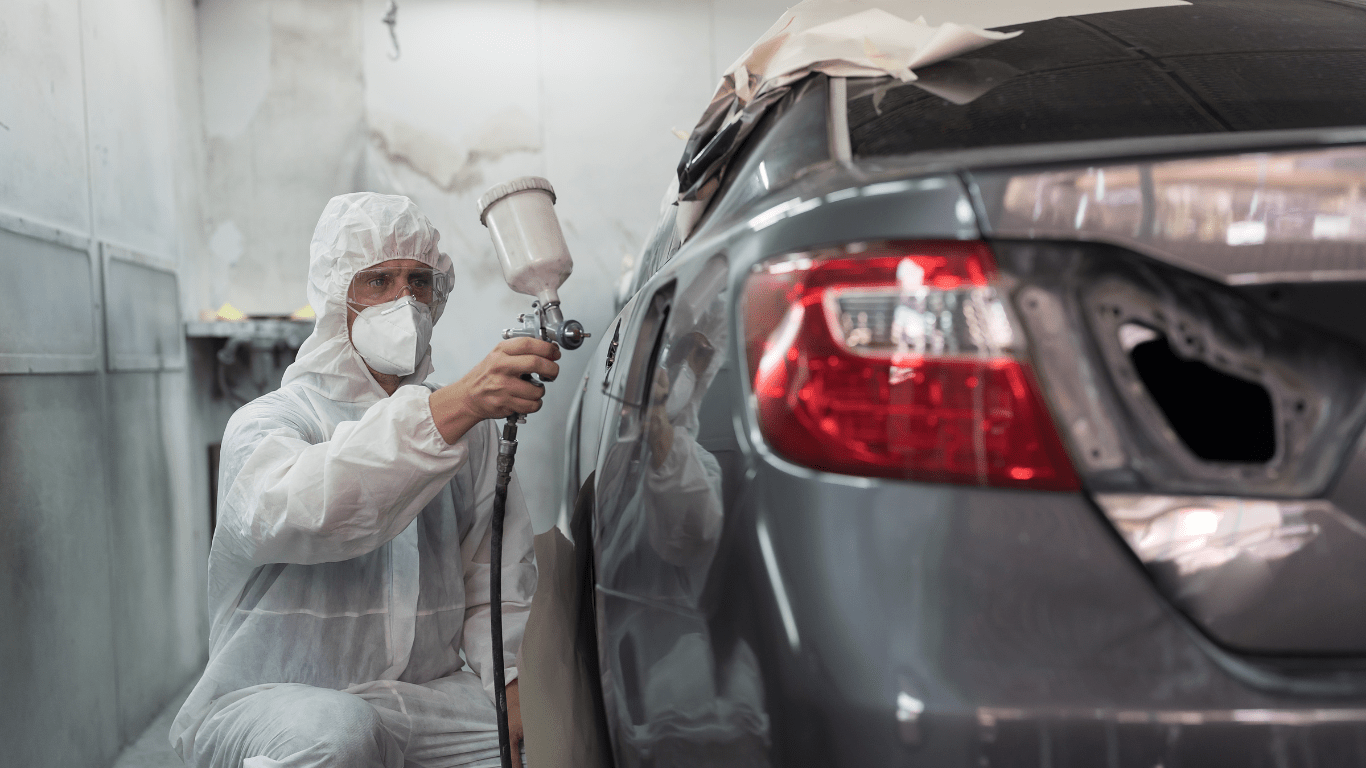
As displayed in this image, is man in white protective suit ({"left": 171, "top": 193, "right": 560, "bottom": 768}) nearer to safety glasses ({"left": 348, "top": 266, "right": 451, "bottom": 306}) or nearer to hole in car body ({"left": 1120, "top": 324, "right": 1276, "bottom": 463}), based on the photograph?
safety glasses ({"left": 348, "top": 266, "right": 451, "bottom": 306})

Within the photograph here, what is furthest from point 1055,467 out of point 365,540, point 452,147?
point 452,147

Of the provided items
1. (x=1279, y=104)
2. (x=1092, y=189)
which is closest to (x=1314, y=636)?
(x=1092, y=189)

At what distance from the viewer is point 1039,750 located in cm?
53

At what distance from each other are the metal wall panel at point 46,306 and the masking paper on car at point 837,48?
1854 millimetres

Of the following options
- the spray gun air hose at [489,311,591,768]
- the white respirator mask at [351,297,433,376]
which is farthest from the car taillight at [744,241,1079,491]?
the white respirator mask at [351,297,433,376]

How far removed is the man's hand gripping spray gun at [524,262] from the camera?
153 centimetres

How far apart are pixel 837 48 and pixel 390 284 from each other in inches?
47.3

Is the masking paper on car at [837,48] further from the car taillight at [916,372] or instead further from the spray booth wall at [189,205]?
the spray booth wall at [189,205]

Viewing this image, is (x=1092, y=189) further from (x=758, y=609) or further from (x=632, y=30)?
(x=632, y=30)

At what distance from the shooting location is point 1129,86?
0.78m

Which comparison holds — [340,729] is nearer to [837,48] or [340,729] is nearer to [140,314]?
[837,48]

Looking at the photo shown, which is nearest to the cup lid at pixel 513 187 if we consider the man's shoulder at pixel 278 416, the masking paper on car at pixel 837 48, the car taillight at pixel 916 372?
the masking paper on car at pixel 837 48

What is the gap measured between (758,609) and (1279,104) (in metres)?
0.60

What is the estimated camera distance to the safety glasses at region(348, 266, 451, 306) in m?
1.82
